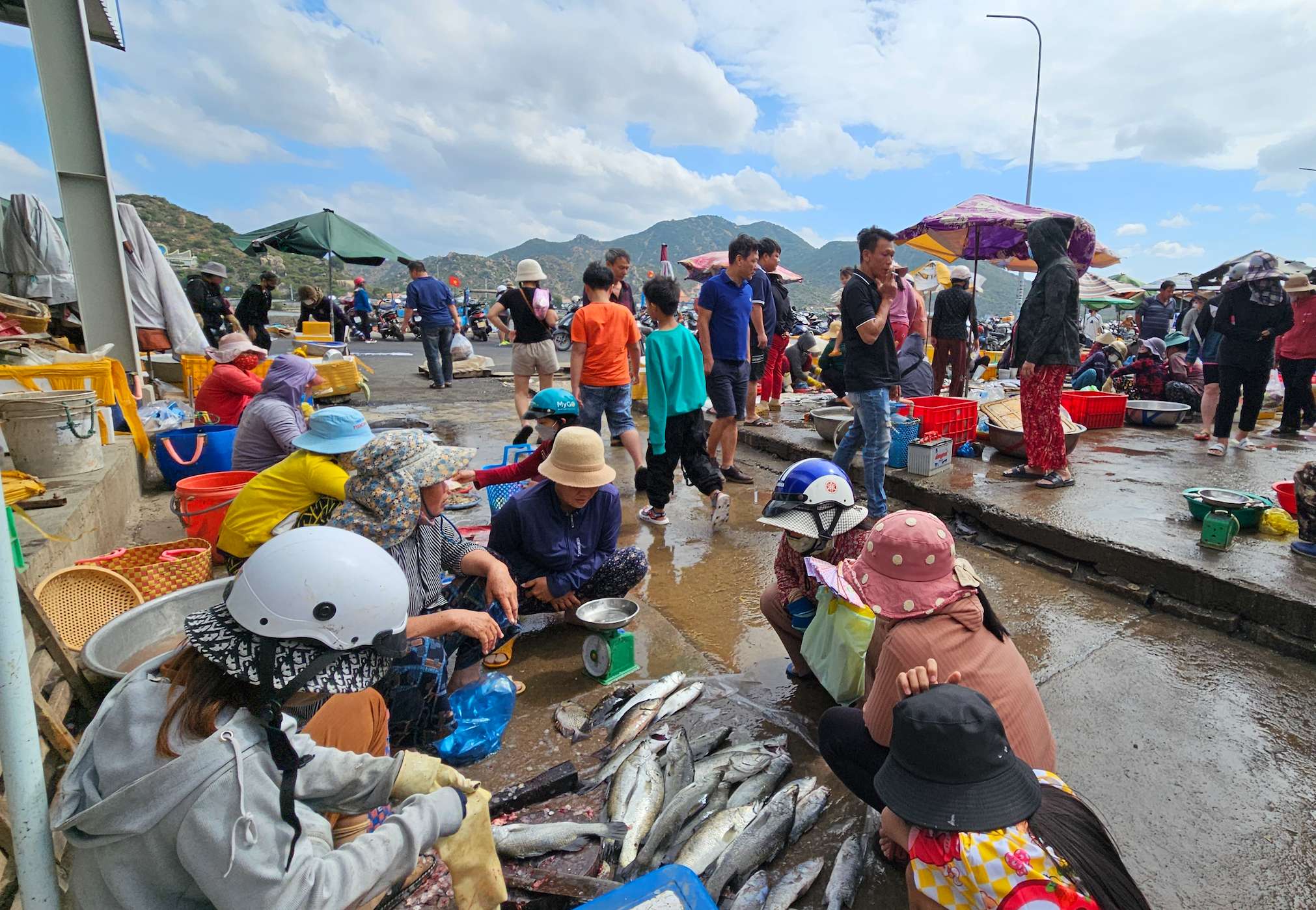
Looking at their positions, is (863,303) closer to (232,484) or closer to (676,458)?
(676,458)

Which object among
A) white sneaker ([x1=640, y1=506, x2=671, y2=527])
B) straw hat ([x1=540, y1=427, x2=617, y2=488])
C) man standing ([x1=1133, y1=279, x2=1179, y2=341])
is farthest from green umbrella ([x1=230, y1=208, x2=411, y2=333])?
man standing ([x1=1133, y1=279, x2=1179, y2=341])

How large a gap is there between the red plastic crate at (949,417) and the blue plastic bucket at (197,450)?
612cm

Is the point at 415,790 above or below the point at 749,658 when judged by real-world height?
above

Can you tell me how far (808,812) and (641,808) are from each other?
0.60m

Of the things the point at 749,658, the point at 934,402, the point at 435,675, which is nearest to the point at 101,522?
the point at 435,675

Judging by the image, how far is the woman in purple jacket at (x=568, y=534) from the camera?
3326mm

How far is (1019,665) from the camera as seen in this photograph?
2.14 meters

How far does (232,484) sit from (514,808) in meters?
3.27

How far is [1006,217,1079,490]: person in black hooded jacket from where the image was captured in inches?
212

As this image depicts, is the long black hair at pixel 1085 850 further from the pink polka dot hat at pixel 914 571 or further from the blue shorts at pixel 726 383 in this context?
the blue shorts at pixel 726 383

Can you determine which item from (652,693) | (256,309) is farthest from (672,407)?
(256,309)

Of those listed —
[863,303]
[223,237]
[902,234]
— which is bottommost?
[863,303]

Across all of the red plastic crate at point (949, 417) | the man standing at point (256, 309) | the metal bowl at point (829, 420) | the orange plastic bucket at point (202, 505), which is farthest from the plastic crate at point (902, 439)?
the man standing at point (256, 309)

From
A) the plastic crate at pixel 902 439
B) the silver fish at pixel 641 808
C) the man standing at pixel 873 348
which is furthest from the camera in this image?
the plastic crate at pixel 902 439
